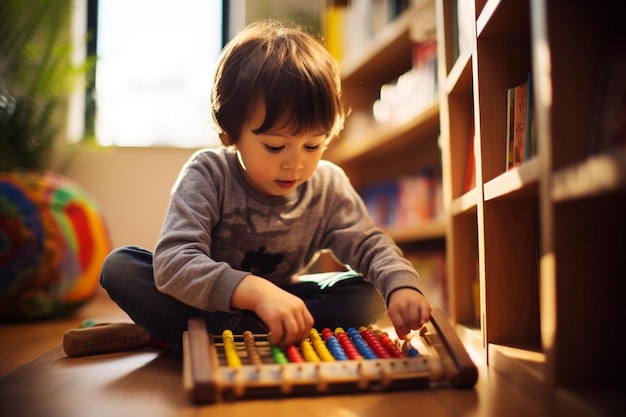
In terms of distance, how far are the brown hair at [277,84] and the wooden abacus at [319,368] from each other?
377 mm

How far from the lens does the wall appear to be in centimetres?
269

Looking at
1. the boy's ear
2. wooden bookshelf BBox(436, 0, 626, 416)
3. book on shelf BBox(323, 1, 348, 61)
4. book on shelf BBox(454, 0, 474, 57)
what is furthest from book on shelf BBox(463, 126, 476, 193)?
book on shelf BBox(323, 1, 348, 61)

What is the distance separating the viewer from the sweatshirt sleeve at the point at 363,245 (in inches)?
41.0

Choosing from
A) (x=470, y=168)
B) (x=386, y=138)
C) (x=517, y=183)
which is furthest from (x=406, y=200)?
(x=517, y=183)

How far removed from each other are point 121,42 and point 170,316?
2.30 metres

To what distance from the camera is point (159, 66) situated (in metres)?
3.06

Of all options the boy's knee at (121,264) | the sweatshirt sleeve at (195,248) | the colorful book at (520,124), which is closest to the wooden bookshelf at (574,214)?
the colorful book at (520,124)

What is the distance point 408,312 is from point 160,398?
39 centimetres

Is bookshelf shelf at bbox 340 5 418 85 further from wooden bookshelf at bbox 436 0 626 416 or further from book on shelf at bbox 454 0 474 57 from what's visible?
wooden bookshelf at bbox 436 0 626 416

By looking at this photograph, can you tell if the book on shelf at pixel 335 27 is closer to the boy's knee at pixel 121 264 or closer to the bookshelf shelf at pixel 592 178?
the boy's knee at pixel 121 264

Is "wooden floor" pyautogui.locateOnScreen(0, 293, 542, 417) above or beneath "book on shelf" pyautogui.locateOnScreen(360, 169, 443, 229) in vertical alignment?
beneath

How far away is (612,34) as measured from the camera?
2.21ft

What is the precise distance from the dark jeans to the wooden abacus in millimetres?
200

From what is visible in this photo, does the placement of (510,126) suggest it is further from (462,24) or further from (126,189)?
(126,189)
